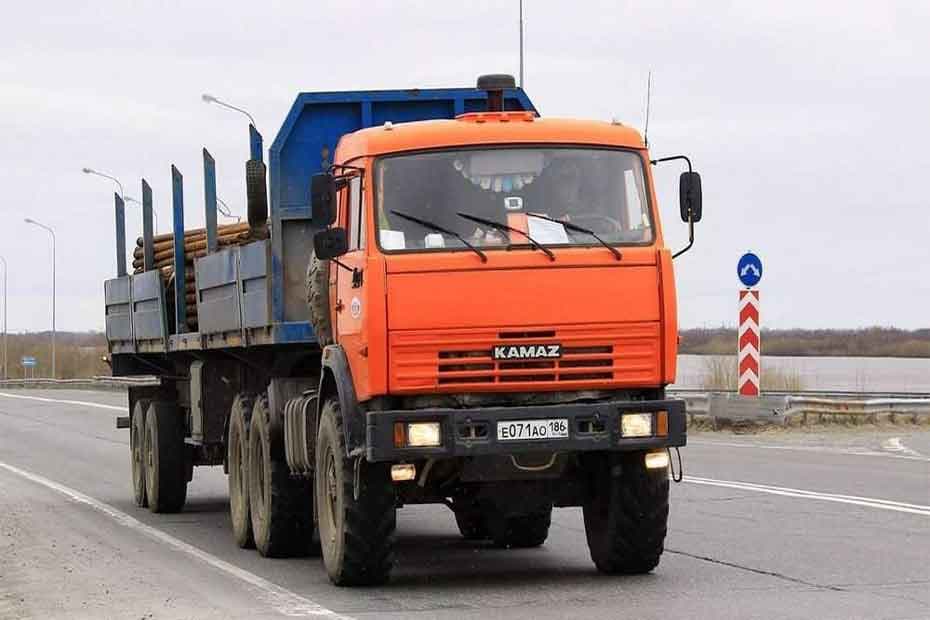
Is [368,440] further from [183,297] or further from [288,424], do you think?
[183,297]

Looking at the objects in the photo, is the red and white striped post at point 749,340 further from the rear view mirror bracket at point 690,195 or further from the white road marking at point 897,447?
the rear view mirror bracket at point 690,195

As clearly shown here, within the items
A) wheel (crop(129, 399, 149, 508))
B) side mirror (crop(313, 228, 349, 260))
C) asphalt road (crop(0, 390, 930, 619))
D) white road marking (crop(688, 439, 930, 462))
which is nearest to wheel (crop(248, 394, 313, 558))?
asphalt road (crop(0, 390, 930, 619))

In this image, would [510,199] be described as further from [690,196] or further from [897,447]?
[897,447]

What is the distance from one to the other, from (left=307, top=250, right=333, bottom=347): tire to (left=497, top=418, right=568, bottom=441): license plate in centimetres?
177

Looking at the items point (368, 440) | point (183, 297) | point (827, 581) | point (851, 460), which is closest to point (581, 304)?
point (368, 440)

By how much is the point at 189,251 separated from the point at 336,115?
3993 millimetres

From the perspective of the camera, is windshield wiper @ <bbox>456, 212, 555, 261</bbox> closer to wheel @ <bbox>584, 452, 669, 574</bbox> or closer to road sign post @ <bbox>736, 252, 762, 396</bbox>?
wheel @ <bbox>584, 452, 669, 574</bbox>

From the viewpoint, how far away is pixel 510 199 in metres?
11.7

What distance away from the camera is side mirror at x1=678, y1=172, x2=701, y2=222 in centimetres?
1195

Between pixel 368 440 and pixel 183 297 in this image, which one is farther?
pixel 183 297

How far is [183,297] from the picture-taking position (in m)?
17.8

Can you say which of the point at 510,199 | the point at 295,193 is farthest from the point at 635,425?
the point at 295,193

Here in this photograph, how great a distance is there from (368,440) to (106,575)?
8.70 ft

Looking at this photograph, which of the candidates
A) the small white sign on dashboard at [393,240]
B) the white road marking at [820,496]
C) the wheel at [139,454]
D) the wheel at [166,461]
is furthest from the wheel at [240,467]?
the white road marking at [820,496]
